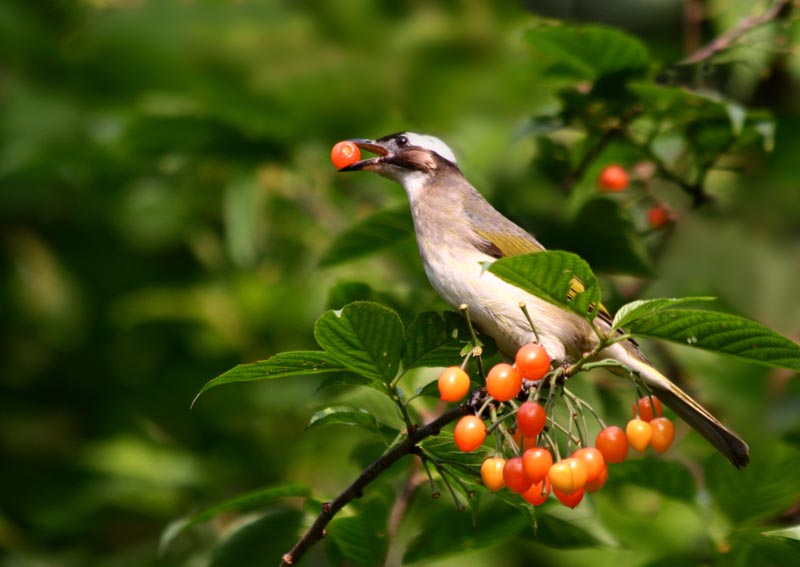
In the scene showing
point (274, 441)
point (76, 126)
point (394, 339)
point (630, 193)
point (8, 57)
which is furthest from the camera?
point (8, 57)

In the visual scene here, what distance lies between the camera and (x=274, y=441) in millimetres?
5723

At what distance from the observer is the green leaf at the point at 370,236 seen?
3625 mm

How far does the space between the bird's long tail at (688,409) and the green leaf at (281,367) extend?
3.29ft


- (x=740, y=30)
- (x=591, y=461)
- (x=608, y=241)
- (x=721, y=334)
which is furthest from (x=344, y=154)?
(x=721, y=334)

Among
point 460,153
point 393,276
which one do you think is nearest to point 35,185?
point 393,276

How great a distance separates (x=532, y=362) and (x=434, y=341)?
258mm

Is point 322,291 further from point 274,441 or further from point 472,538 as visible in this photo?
point 472,538

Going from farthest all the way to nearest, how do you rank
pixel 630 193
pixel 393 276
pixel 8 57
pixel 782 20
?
1. pixel 8 57
2. pixel 393 276
3. pixel 630 193
4. pixel 782 20

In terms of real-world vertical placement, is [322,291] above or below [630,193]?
below

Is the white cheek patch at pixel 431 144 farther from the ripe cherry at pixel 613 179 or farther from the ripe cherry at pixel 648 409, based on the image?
the ripe cherry at pixel 648 409

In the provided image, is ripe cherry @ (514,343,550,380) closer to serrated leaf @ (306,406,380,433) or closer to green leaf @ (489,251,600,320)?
green leaf @ (489,251,600,320)

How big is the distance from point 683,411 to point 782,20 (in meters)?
1.69

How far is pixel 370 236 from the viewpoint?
12.1ft

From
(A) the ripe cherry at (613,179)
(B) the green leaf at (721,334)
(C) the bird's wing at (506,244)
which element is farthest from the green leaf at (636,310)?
(A) the ripe cherry at (613,179)
